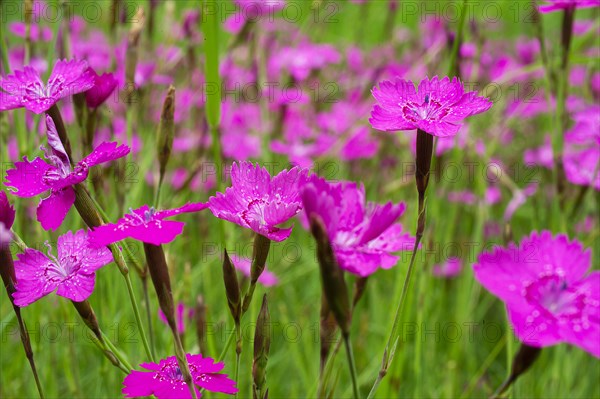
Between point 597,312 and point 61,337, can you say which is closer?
point 597,312

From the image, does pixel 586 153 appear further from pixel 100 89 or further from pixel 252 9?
pixel 100 89

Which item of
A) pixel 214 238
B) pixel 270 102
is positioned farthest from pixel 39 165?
pixel 270 102

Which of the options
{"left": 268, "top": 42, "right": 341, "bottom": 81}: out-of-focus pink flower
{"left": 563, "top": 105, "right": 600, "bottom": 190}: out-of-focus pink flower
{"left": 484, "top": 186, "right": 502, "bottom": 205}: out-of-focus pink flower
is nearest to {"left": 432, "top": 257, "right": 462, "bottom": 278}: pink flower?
{"left": 484, "top": 186, "right": 502, "bottom": 205}: out-of-focus pink flower

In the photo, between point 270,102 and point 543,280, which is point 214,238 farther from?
point 543,280

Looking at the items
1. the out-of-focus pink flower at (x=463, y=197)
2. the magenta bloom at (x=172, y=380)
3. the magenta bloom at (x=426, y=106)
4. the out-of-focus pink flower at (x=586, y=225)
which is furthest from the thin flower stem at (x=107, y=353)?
the out-of-focus pink flower at (x=586, y=225)

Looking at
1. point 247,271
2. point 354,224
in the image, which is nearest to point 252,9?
point 247,271

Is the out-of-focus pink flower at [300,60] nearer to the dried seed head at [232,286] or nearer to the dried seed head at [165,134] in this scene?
the dried seed head at [165,134]
